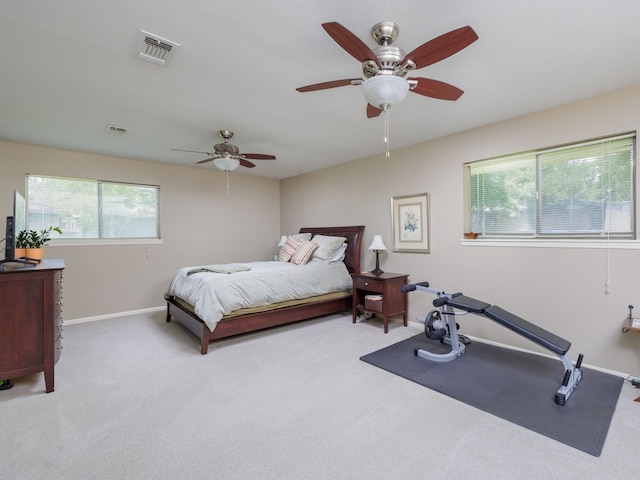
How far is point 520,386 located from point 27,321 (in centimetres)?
386

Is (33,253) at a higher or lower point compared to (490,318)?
higher

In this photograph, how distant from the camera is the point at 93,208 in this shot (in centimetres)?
445

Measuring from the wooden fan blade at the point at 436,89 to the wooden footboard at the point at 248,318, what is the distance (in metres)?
2.83

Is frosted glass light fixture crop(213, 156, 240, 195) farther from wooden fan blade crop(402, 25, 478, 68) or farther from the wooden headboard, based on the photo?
wooden fan blade crop(402, 25, 478, 68)

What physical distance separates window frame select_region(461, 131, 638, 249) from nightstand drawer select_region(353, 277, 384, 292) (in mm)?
1117

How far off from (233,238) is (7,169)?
3128mm

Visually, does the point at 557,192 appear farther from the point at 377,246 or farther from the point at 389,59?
the point at 389,59

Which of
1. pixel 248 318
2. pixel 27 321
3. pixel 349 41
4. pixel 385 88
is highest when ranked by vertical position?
pixel 349 41

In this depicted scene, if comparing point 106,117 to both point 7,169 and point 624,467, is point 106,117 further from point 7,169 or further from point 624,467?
point 624,467

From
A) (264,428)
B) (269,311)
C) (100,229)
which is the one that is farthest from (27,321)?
(100,229)

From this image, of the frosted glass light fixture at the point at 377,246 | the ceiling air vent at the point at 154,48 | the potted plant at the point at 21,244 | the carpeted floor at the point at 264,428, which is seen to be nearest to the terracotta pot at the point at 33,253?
the potted plant at the point at 21,244

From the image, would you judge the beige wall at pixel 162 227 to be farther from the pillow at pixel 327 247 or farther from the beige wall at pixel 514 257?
the beige wall at pixel 514 257

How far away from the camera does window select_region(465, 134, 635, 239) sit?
8.70ft

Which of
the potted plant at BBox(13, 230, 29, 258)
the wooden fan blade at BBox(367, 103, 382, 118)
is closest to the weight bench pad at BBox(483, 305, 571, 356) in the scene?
the wooden fan blade at BBox(367, 103, 382, 118)
